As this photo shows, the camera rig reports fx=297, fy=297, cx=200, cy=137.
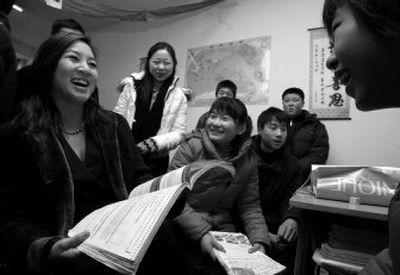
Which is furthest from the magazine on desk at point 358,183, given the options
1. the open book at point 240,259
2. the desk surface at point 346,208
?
the open book at point 240,259

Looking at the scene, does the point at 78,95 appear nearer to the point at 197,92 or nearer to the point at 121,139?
the point at 121,139

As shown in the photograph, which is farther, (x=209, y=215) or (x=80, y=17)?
(x=80, y=17)

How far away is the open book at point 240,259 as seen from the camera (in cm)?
100

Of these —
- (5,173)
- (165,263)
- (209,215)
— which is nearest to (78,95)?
(5,173)

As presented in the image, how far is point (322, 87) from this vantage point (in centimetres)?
280

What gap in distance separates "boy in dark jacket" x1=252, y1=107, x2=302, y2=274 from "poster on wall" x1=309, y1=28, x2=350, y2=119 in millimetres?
1184

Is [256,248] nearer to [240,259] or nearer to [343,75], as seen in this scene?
→ [240,259]

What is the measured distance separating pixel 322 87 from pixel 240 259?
2.20 m

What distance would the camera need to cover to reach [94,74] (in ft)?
3.33

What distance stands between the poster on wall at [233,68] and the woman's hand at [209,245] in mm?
2119

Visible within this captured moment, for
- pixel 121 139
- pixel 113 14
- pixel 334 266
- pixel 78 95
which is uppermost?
pixel 113 14

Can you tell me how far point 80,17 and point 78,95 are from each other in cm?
377

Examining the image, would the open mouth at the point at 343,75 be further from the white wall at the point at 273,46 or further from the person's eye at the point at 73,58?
the white wall at the point at 273,46

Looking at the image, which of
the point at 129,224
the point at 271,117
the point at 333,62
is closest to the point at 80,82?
the point at 129,224
